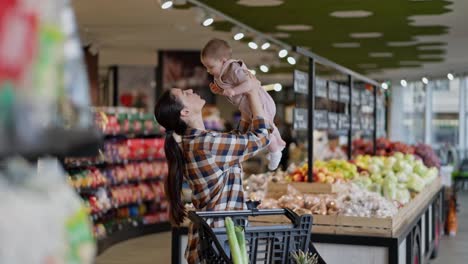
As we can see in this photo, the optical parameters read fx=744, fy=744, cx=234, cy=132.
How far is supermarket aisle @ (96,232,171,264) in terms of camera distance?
8.38 meters

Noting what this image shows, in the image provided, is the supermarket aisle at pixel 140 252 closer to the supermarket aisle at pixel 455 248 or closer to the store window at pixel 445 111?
the supermarket aisle at pixel 455 248

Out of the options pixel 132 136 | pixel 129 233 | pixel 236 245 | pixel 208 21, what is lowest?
pixel 129 233

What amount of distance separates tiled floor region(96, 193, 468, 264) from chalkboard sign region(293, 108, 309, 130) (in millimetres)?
2967

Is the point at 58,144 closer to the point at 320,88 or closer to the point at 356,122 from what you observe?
the point at 320,88

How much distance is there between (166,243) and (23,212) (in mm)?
8660

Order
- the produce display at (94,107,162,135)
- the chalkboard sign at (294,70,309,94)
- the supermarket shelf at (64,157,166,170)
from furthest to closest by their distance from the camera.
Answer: the produce display at (94,107,162,135), the supermarket shelf at (64,157,166,170), the chalkboard sign at (294,70,309,94)

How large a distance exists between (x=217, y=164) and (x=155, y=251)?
6151mm

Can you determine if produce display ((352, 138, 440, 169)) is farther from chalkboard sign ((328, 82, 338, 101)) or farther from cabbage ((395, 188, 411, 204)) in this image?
cabbage ((395, 188, 411, 204))

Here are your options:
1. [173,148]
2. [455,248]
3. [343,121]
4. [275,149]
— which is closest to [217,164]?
[173,148]

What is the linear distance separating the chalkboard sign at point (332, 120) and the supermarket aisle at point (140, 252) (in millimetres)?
2687

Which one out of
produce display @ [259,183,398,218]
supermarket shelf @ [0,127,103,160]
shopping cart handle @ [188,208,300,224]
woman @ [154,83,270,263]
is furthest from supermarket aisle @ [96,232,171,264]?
supermarket shelf @ [0,127,103,160]

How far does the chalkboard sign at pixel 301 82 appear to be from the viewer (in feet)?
18.8

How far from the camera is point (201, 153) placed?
3.13m

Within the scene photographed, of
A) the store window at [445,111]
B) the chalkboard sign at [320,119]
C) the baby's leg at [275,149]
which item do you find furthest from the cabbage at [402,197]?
the store window at [445,111]
